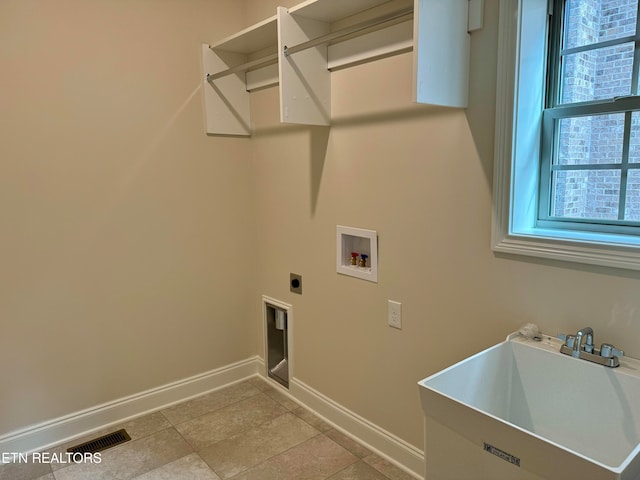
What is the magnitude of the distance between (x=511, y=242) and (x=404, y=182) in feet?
1.79

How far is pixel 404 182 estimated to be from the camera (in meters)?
2.02

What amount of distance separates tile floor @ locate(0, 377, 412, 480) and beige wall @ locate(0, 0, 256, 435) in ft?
0.87

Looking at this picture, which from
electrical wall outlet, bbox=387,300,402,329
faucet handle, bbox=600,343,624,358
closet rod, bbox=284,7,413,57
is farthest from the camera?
electrical wall outlet, bbox=387,300,402,329

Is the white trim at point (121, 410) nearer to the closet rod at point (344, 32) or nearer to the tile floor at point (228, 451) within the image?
the tile floor at point (228, 451)

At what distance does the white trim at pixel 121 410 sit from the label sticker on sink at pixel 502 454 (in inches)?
85.0

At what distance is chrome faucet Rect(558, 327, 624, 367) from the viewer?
137 centimetres

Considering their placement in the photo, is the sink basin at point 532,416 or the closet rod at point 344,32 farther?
the closet rod at point 344,32

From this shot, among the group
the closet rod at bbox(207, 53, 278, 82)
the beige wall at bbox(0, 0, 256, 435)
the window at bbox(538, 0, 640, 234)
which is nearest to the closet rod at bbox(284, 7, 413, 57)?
the closet rod at bbox(207, 53, 278, 82)

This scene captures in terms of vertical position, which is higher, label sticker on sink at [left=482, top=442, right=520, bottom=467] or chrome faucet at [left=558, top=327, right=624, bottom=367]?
chrome faucet at [left=558, top=327, right=624, bottom=367]

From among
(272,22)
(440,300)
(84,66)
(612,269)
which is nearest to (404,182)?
(440,300)

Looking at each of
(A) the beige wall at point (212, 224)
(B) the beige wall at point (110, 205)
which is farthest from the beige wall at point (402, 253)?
(B) the beige wall at point (110, 205)

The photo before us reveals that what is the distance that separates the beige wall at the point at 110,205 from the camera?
2.25m

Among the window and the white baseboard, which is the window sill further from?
the white baseboard

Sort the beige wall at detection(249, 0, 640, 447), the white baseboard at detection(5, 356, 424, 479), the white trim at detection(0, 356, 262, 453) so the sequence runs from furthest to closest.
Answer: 1. the white trim at detection(0, 356, 262, 453)
2. the white baseboard at detection(5, 356, 424, 479)
3. the beige wall at detection(249, 0, 640, 447)
